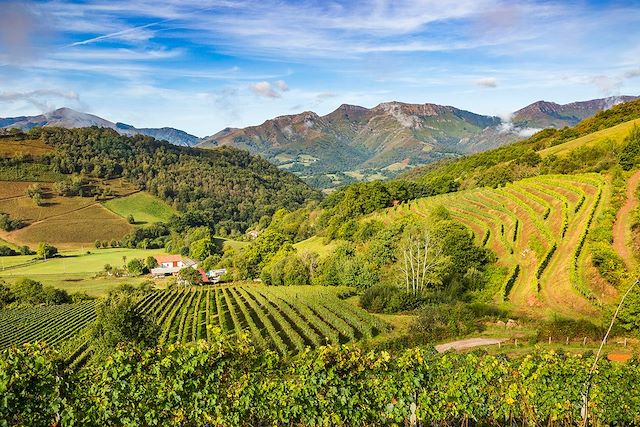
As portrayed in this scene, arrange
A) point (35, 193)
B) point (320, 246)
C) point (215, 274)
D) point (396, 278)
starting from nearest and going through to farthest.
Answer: point (396, 278), point (320, 246), point (215, 274), point (35, 193)

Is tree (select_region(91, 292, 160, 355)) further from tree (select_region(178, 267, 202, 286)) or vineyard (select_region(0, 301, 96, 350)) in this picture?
tree (select_region(178, 267, 202, 286))

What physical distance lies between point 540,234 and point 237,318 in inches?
1441

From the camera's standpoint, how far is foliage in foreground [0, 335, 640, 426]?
10234 mm

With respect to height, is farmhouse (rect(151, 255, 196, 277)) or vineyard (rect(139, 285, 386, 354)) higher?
vineyard (rect(139, 285, 386, 354))

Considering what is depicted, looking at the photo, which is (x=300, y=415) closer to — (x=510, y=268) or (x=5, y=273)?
(x=510, y=268)

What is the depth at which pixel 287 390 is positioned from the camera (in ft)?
40.4

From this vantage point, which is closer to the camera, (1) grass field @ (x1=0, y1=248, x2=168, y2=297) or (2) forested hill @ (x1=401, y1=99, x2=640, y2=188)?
(2) forested hill @ (x1=401, y1=99, x2=640, y2=188)

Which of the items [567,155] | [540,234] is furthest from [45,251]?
[567,155]

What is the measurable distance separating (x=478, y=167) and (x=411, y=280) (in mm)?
75937

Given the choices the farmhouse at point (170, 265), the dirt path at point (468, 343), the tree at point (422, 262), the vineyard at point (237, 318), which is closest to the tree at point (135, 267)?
the farmhouse at point (170, 265)

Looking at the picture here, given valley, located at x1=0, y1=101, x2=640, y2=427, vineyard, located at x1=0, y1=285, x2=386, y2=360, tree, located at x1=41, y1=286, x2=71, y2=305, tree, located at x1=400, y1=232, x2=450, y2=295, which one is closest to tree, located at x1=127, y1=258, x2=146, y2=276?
valley, located at x1=0, y1=101, x2=640, y2=427

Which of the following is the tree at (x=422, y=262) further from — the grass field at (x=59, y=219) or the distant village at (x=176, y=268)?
the grass field at (x=59, y=219)

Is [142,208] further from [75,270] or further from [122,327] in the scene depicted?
[122,327]

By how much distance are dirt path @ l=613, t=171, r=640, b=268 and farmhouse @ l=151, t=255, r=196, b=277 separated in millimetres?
91942
